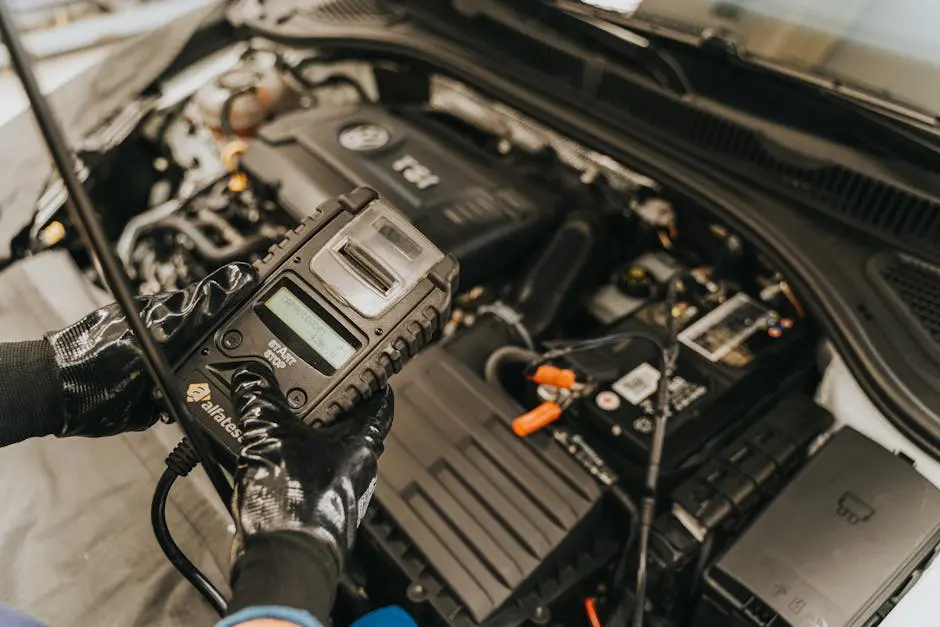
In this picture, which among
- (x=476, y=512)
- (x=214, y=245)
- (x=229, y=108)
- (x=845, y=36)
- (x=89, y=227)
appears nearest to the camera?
(x=89, y=227)

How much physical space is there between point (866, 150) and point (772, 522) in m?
0.51

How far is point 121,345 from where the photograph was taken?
776 millimetres

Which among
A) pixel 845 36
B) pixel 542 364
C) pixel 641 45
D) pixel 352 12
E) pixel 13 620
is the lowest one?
pixel 13 620

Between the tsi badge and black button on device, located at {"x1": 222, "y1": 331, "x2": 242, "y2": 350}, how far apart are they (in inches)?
1.7

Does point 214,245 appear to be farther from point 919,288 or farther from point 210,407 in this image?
point 919,288

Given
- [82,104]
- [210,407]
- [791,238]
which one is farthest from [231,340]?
[82,104]

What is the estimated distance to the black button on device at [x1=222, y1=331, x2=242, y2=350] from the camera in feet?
2.52

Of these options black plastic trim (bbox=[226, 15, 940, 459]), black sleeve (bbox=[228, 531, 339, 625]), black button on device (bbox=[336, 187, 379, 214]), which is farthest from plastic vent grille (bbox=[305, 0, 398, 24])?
black sleeve (bbox=[228, 531, 339, 625])

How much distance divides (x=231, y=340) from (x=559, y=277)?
0.55 meters

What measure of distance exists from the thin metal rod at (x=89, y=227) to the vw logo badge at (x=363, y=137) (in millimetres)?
722

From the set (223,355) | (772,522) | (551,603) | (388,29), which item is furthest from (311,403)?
(388,29)

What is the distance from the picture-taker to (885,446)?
911 millimetres

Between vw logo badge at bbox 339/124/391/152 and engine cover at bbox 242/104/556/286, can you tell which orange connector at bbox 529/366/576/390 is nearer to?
engine cover at bbox 242/104/556/286

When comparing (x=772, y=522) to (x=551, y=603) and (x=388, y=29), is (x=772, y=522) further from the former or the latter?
(x=388, y=29)
